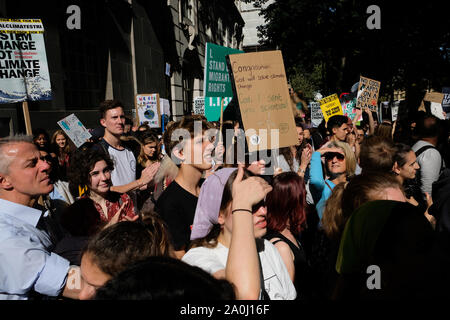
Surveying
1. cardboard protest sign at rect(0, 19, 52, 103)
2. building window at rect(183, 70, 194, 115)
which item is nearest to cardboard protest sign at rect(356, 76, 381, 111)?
cardboard protest sign at rect(0, 19, 52, 103)

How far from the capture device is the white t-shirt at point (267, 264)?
1652 millimetres

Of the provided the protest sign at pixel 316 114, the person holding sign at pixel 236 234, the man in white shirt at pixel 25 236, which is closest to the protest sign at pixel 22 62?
the man in white shirt at pixel 25 236

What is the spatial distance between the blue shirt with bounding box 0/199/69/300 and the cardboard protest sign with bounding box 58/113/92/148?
8.42ft

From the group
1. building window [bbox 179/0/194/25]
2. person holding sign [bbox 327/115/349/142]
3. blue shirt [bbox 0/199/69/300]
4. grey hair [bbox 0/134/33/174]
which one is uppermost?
building window [bbox 179/0/194/25]

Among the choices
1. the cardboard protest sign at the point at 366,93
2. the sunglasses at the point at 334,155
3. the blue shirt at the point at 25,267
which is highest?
the cardboard protest sign at the point at 366,93

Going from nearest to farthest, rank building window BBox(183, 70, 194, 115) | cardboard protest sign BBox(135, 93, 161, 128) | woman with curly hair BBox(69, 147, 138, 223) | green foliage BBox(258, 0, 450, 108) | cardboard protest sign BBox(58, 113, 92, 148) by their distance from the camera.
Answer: woman with curly hair BBox(69, 147, 138, 223) → cardboard protest sign BBox(58, 113, 92, 148) → cardboard protest sign BBox(135, 93, 161, 128) → green foliage BBox(258, 0, 450, 108) → building window BBox(183, 70, 194, 115)

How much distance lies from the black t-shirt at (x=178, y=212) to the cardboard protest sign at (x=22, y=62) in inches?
83.5

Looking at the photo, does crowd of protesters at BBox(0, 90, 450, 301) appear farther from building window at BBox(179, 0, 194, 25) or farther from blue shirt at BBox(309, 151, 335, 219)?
building window at BBox(179, 0, 194, 25)

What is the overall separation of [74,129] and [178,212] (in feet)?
8.21

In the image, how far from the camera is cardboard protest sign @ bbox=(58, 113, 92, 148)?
4.18 metres

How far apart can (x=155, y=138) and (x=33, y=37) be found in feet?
6.54

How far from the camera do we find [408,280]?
46.8 inches

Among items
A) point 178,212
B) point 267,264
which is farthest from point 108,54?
point 267,264

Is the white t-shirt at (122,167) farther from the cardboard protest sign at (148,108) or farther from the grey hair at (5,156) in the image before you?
the cardboard protest sign at (148,108)
